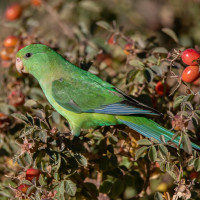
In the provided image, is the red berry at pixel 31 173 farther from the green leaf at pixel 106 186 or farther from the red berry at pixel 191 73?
the red berry at pixel 191 73

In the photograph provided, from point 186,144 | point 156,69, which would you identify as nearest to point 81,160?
point 186,144

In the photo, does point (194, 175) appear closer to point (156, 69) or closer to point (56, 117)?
point (156, 69)

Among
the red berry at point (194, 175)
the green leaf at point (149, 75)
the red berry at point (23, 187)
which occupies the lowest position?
the red berry at point (194, 175)

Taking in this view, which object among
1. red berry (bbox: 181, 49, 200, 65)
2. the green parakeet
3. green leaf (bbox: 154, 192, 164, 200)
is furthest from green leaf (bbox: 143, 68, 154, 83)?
green leaf (bbox: 154, 192, 164, 200)

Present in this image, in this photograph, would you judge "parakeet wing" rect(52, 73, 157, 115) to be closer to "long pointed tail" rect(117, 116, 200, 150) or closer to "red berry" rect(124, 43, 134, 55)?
"long pointed tail" rect(117, 116, 200, 150)

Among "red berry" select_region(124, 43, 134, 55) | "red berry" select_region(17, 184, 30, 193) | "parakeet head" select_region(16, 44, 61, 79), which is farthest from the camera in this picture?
"parakeet head" select_region(16, 44, 61, 79)

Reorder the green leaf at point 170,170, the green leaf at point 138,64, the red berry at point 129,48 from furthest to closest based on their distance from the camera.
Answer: the red berry at point 129,48 < the green leaf at point 138,64 < the green leaf at point 170,170

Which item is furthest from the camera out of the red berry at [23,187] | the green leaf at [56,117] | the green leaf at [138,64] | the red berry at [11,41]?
the red berry at [11,41]

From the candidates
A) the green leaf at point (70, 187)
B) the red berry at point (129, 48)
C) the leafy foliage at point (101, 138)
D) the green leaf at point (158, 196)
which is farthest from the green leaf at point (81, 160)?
the red berry at point (129, 48)
